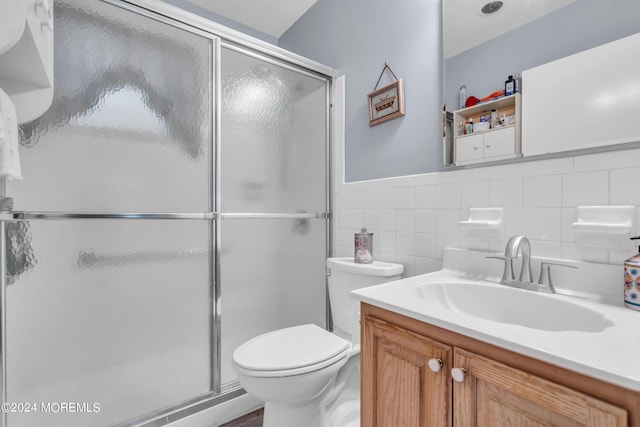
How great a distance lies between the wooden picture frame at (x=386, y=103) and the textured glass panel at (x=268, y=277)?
713 mm

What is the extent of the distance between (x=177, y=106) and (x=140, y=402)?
1.34 m

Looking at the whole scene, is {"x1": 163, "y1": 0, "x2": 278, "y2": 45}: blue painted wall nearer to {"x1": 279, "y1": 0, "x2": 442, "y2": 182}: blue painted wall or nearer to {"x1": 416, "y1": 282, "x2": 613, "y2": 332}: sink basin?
{"x1": 279, "y1": 0, "x2": 442, "y2": 182}: blue painted wall

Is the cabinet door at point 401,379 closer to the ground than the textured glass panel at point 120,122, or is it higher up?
closer to the ground

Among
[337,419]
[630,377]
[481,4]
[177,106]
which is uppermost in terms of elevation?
[481,4]

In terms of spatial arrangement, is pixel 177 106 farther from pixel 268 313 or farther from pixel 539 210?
pixel 539 210

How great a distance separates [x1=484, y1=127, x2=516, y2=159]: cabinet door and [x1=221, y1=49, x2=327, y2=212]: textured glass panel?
988 mm

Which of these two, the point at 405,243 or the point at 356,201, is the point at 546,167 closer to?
the point at 405,243

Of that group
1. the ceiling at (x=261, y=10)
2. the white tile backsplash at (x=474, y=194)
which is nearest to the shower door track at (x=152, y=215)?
the white tile backsplash at (x=474, y=194)

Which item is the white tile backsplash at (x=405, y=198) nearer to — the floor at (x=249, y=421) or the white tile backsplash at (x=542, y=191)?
the white tile backsplash at (x=542, y=191)

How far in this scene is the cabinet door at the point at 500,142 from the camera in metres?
1.04

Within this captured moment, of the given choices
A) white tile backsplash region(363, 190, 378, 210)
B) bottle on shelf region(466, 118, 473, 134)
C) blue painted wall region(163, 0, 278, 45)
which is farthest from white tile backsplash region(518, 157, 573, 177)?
blue painted wall region(163, 0, 278, 45)

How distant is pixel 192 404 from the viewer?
4.60 ft

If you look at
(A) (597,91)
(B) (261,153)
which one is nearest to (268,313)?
(B) (261,153)

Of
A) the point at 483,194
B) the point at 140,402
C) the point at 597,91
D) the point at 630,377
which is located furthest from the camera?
the point at 140,402
